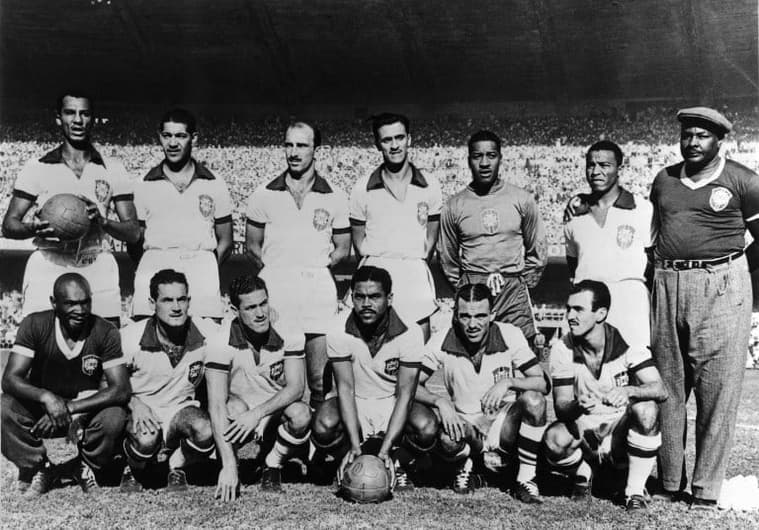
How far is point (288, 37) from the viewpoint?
6.91 m

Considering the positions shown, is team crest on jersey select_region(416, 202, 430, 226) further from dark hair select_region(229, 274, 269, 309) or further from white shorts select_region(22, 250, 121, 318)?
white shorts select_region(22, 250, 121, 318)

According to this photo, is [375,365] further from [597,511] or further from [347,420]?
[597,511]

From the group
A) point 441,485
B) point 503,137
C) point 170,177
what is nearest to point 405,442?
point 441,485

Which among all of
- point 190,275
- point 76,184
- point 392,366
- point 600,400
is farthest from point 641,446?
point 76,184

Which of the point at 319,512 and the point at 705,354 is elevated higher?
the point at 705,354

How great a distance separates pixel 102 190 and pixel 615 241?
3.21m

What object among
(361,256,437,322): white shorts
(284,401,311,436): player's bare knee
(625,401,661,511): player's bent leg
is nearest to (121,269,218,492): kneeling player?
(284,401,311,436): player's bare knee

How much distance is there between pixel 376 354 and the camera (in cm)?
463

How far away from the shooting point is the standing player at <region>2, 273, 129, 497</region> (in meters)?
4.39

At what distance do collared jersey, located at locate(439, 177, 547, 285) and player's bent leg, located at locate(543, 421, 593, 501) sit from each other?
105cm

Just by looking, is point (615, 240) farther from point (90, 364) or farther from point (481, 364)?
point (90, 364)

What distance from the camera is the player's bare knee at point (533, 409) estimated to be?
4.29m

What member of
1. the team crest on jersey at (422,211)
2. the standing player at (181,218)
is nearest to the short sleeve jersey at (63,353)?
the standing player at (181,218)

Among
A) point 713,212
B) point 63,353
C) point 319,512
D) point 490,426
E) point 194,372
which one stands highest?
point 713,212
